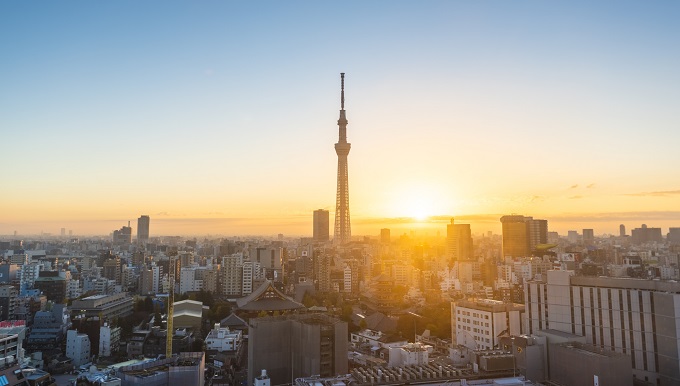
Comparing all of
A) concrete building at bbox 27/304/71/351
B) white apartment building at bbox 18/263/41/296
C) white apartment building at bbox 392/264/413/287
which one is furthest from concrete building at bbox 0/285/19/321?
white apartment building at bbox 392/264/413/287

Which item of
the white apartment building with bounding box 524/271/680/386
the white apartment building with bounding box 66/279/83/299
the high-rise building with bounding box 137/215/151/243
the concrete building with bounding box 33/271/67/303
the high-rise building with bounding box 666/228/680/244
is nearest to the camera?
the white apartment building with bounding box 524/271/680/386

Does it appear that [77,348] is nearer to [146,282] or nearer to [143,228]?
[146,282]

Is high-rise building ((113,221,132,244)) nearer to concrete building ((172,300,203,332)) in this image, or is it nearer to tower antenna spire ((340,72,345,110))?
tower antenna spire ((340,72,345,110))

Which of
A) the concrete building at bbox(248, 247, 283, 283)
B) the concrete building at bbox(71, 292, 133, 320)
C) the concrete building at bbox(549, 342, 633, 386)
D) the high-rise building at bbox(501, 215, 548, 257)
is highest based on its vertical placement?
the high-rise building at bbox(501, 215, 548, 257)

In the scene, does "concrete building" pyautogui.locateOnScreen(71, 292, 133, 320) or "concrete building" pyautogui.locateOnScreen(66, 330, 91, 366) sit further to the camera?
"concrete building" pyautogui.locateOnScreen(71, 292, 133, 320)

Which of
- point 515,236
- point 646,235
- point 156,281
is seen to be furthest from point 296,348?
point 646,235

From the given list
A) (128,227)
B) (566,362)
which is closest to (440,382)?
(566,362)

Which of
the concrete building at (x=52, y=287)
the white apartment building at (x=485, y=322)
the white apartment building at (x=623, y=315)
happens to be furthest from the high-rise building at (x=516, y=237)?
the concrete building at (x=52, y=287)

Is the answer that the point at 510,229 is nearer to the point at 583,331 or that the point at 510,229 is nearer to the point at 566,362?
the point at 583,331
